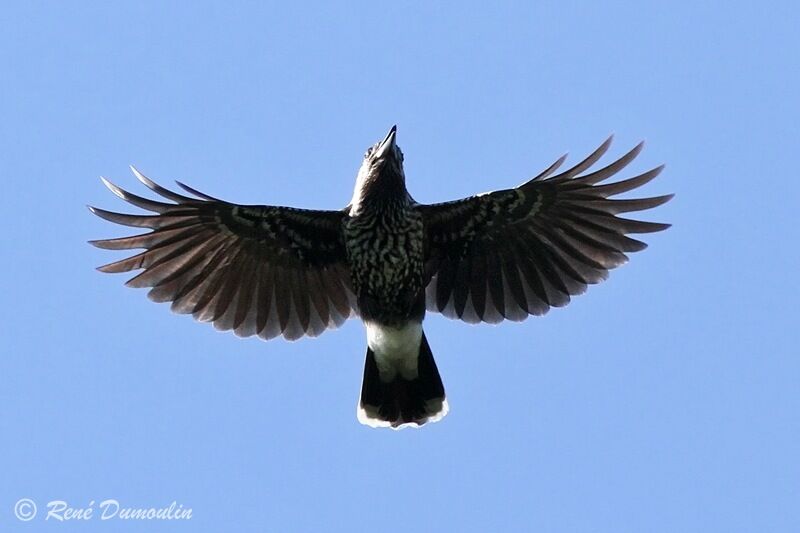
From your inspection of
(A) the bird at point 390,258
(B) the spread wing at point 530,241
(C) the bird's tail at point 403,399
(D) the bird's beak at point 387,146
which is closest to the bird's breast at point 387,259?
(A) the bird at point 390,258

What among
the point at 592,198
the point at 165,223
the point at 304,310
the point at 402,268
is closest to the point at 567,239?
the point at 592,198

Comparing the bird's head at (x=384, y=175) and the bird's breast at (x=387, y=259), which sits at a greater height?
the bird's head at (x=384, y=175)

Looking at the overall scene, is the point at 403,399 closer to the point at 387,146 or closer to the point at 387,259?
the point at 387,259

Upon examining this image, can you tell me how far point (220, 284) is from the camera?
1262 cm

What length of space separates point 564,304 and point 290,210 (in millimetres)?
2483

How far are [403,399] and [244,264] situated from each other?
1.80m

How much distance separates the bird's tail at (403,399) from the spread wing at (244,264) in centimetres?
68

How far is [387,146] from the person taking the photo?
1187cm

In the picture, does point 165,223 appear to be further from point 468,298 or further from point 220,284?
point 468,298

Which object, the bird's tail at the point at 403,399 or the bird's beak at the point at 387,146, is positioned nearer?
the bird's beak at the point at 387,146

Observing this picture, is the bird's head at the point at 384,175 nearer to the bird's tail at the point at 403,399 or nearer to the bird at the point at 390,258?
the bird at the point at 390,258

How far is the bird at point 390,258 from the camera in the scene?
11.9 meters

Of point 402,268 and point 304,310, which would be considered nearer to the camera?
point 402,268

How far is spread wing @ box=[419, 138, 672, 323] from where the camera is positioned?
479 inches
